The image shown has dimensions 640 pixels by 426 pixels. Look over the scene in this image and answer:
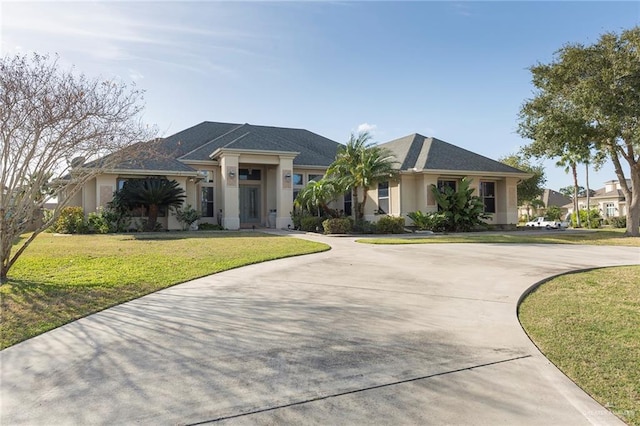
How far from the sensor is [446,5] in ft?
42.9

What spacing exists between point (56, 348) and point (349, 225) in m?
16.3

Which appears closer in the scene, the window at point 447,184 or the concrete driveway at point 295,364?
the concrete driveway at point 295,364

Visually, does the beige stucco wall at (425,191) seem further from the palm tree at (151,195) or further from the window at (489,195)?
the palm tree at (151,195)

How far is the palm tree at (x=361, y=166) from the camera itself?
1944cm

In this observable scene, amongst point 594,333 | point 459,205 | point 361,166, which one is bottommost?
point 594,333

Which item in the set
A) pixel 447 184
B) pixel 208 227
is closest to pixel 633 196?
pixel 447 184

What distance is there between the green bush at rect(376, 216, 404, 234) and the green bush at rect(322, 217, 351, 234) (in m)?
1.84

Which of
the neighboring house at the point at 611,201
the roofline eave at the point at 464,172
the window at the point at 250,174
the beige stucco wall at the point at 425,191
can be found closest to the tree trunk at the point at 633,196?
the roofline eave at the point at 464,172

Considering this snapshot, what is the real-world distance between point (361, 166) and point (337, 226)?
3224 mm

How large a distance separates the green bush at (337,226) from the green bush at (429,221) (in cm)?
417

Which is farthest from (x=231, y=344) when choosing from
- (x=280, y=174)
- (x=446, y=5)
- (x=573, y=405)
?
(x=280, y=174)

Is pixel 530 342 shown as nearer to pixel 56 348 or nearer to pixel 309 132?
pixel 56 348

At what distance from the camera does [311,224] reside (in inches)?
839

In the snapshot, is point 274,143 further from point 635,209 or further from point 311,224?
point 635,209
